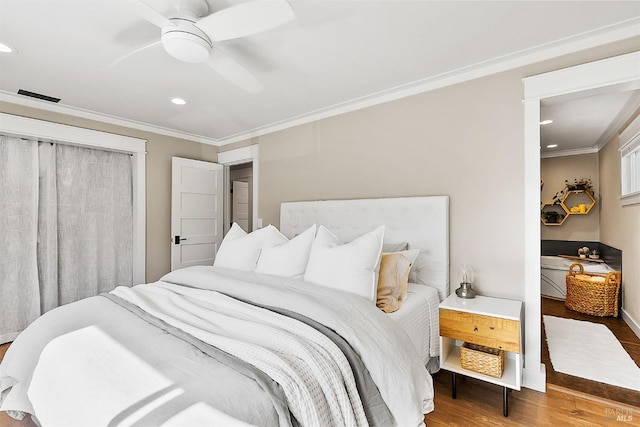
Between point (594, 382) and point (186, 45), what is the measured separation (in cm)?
345

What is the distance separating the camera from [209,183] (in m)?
4.43

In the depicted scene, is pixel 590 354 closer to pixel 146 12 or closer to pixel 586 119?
pixel 586 119

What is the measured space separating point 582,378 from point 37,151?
17.1ft

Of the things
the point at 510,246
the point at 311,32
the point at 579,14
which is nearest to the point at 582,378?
the point at 510,246

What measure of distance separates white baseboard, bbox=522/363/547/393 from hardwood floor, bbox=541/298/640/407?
6.1 inches

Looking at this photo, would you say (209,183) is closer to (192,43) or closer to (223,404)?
(192,43)

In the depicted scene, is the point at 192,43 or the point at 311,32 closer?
the point at 192,43

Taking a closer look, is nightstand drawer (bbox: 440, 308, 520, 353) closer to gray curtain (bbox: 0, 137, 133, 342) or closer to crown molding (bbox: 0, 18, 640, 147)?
crown molding (bbox: 0, 18, 640, 147)

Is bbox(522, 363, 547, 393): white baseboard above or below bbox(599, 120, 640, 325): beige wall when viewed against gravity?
below

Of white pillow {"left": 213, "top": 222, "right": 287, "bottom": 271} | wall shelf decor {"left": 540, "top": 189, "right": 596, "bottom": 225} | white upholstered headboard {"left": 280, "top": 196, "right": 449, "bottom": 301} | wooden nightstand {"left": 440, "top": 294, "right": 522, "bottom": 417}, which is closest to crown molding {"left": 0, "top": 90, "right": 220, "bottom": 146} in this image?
white pillow {"left": 213, "top": 222, "right": 287, "bottom": 271}

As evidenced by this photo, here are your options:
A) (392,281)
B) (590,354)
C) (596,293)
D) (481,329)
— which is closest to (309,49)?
(392,281)

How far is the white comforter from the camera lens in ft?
3.35

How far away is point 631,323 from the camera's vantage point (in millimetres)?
3340

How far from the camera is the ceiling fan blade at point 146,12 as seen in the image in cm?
134
